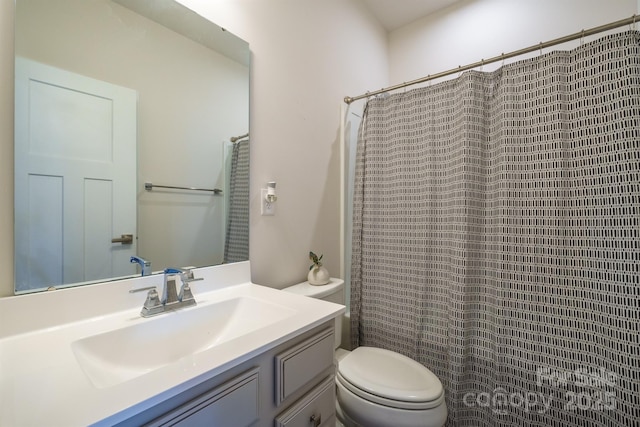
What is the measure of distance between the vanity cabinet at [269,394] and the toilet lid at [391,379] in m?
0.26

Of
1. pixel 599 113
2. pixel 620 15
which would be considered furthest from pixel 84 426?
pixel 620 15

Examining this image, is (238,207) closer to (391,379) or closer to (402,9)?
(391,379)

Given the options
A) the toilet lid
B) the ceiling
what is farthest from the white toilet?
the ceiling

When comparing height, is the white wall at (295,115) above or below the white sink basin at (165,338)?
above

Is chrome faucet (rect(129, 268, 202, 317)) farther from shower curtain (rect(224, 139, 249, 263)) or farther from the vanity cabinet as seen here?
the vanity cabinet

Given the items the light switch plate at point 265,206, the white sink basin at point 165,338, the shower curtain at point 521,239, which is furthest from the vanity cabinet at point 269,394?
the shower curtain at point 521,239

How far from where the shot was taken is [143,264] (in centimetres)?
88

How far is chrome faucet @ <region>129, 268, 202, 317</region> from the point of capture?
83 centimetres

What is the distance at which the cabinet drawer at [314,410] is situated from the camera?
0.72 m

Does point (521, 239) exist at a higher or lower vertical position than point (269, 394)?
higher

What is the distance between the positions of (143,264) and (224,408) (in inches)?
21.5

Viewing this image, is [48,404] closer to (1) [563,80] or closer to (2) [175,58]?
(2) [175,58]

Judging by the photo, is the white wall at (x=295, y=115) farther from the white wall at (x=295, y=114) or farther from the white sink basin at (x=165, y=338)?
the white sink basin at (x=165, y=338)

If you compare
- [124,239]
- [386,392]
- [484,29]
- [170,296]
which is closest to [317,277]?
[386,392]
